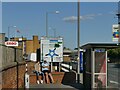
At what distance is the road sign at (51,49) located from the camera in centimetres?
3052

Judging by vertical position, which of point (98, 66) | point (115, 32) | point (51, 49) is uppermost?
point (115, 32)

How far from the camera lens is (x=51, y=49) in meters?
30.6

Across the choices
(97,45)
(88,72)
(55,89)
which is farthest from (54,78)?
(97,45)

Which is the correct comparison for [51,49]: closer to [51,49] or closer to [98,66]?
[51,49]

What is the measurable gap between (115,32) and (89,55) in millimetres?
34663

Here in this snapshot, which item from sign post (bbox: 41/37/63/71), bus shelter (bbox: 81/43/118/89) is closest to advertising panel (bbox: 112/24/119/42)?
sign post (bbox: 41/37/63/71)

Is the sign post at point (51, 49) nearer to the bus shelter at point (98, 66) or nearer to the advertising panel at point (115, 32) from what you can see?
the bus shelter at point (98, 66)

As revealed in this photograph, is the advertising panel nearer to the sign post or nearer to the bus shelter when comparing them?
the sign post

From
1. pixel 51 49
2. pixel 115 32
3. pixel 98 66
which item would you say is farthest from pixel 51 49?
pixel 115 32

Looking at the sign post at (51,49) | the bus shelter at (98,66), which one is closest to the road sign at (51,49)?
the sign post at (51,49)

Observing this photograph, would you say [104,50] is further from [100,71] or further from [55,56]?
[55,56]

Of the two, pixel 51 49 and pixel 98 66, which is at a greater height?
pixel 51 49

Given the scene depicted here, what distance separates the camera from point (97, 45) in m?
17.3

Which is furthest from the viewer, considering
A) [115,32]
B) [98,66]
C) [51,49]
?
[115,32]
